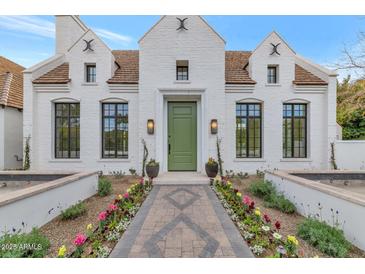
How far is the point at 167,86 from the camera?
7.60 metres

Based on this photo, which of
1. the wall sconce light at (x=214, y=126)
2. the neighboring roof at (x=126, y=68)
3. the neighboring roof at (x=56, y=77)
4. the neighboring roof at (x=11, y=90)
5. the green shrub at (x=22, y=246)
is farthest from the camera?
the neighboring roof at (x=11, y=90)

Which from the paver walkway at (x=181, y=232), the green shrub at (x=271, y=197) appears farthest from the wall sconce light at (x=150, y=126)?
the green shrub at (x=271, y=197)

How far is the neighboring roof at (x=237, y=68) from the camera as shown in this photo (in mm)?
8156

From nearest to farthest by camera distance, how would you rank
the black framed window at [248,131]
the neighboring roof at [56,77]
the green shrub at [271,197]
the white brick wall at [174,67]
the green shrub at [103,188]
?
the green shrub at [271,197]
the green shrub at [103,188]
the white brick wall at [174,67]
the neighboring roof at [56,77]
the black framed window at [248,131]

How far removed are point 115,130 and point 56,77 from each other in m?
3.28

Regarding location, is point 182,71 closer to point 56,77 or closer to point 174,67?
point 174,67

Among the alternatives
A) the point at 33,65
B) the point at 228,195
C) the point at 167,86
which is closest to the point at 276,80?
the point at 167,86

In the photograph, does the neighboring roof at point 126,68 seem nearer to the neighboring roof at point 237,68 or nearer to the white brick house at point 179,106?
the white brick house at point 179,106

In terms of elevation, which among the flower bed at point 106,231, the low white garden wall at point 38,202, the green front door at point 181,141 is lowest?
the flower bed at point 106,231

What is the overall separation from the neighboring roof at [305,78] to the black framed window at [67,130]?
30.7ft

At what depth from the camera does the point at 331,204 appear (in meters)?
3.46

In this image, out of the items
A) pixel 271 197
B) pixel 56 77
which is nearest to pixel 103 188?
pixel 271 197

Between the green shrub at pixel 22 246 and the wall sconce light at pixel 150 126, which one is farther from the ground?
the wall sconce light at pixel 150 126
